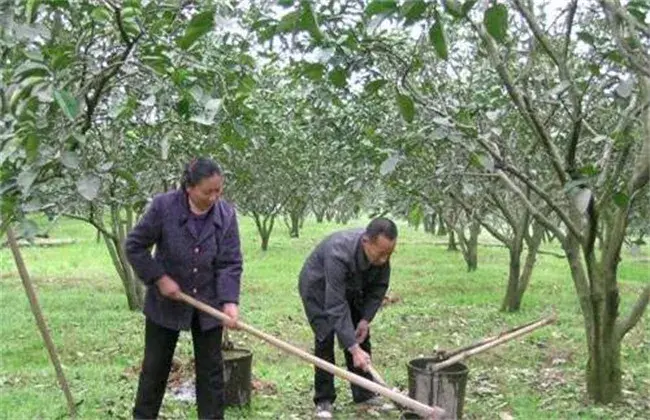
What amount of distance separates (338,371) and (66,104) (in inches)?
87.2

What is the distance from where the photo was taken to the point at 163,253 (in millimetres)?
4250

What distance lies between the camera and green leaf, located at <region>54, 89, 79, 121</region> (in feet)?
7.11

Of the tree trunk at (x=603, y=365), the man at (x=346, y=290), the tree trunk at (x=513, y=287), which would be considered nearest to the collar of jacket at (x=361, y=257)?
the man at (x=346, y=290)

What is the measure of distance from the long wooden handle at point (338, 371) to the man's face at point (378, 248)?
3.14ft

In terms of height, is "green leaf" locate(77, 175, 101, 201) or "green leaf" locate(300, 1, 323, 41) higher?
→ "green leaf" locate(300, 1, 323, 41)

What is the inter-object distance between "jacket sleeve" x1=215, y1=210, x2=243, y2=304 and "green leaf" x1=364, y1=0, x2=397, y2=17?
2473mm

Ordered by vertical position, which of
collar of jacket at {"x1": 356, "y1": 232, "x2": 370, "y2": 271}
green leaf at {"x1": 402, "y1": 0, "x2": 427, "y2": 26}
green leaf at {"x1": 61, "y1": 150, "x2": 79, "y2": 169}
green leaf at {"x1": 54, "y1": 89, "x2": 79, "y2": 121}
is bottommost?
collar of jacket at {"x1": 356, "y1": 232, "x2": 370, "y2": 271}

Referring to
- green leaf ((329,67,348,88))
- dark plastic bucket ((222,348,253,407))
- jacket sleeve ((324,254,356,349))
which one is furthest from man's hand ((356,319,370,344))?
green leaf ((329,67,348,88))

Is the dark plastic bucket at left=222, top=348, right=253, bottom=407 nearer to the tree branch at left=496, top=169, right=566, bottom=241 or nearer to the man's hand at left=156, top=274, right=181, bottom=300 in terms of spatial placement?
the man's hand at left=156, top=274, right=181, bottom=300

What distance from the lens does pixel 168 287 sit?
408cm

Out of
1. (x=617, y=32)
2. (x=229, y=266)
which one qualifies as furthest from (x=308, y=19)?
(x=229, y=266)

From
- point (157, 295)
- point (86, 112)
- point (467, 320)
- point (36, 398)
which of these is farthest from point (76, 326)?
point (86, 112)

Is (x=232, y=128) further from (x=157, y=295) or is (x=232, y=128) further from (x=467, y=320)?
(x=467, y=320)

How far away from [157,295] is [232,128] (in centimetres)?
111
